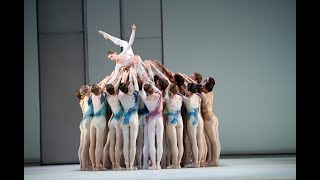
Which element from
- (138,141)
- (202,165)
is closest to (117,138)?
(138,141)

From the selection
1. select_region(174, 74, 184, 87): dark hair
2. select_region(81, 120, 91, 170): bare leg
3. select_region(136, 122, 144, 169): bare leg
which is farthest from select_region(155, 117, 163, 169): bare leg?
select_region(81, 120, 91, 170): bare leg

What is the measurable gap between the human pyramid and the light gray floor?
0.96 feet

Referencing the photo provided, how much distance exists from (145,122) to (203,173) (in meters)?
1.31

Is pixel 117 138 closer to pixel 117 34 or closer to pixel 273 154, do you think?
pixel 117 34

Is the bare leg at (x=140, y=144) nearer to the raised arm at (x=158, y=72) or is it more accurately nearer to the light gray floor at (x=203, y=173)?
the light gray floor at (x=203, y=173)

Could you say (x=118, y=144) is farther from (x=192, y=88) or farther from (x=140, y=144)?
(x=192, y=88)

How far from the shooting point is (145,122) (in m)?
10.2

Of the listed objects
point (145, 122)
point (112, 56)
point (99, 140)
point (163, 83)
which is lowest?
point (99, 140)

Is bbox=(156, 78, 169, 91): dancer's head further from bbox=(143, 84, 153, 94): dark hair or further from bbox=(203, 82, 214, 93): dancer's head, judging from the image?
bbox=(203, 82, 214, 93): dancer's head

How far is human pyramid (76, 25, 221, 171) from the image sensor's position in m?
10.0

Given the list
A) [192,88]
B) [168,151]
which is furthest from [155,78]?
[168,151]

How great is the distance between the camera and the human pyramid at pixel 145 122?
10.0 metres

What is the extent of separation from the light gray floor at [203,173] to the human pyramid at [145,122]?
293mm

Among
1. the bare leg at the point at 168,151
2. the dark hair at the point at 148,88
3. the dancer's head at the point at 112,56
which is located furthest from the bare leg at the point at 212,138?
the dancer's head at the point at 112,56
